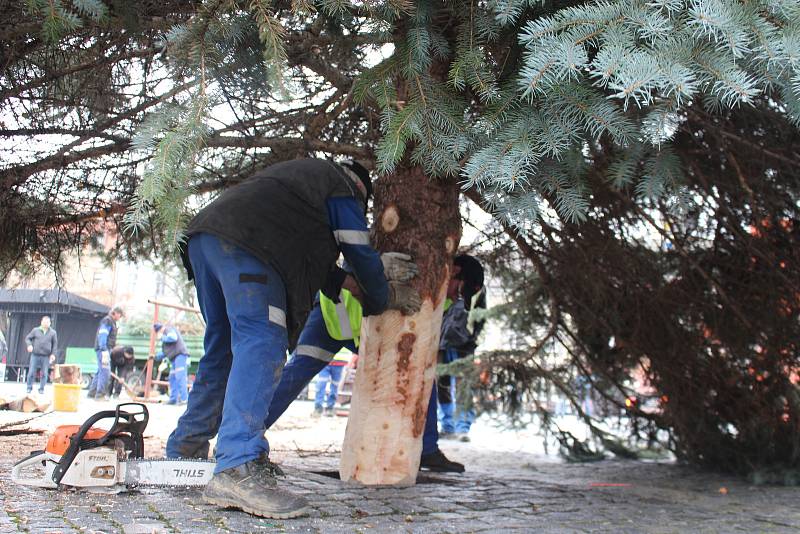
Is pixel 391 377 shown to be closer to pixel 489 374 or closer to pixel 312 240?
pixel 312 240

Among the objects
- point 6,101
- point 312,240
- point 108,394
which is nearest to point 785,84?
point 312,240

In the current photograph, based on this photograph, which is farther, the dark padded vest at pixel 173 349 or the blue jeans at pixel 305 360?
the dark padded vest at pixel 173 349

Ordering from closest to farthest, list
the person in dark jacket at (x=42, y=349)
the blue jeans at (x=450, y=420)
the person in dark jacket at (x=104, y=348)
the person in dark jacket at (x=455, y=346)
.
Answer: the person in dark jacket at (x=455, y=346) → the person in dark jacket at (x=42, y=349) → the blue jeans at (x=450, y=420) → the person in dark jacket at (x=104, y=348)

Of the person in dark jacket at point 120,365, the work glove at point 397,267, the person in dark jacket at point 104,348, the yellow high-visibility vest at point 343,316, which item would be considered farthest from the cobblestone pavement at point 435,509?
the person in dark jacket at point 120,365

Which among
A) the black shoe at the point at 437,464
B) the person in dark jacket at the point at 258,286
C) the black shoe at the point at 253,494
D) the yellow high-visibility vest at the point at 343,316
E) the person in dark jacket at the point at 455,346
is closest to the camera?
the black shoe at the point at 253,494

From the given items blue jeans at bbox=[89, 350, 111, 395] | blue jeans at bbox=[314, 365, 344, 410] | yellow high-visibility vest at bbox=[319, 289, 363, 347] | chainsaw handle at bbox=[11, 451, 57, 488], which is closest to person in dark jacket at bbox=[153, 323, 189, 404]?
blue jeans at bbox=[89, 350, 111, 395]

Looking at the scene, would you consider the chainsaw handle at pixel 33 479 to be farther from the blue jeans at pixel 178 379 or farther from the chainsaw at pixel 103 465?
the blue jeans at pixel 178 379

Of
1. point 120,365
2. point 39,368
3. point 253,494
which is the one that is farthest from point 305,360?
point 120,365

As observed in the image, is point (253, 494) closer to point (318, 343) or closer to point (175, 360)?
point (318, 343)

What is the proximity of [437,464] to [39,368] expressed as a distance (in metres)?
6.71

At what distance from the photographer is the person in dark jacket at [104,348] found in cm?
1135

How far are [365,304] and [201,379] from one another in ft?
2.97

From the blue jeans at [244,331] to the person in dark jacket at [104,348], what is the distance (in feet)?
27.7

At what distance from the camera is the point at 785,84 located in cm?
225
